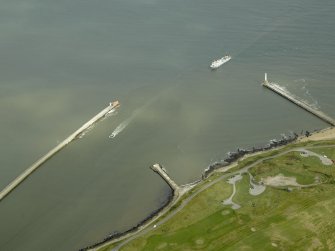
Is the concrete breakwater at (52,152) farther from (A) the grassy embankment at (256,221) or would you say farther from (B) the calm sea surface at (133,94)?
(A) the grassy embankment at (256,221)

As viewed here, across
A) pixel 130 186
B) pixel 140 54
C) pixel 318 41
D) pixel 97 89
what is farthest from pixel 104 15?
pixel 130 186

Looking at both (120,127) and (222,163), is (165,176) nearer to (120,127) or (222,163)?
(222,163)

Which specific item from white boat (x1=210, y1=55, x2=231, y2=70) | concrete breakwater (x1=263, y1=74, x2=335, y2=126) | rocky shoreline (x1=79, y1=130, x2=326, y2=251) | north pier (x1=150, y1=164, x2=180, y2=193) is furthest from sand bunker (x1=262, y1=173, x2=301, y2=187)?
white boat (x1=210, y1=55, x2=231, y2=70)

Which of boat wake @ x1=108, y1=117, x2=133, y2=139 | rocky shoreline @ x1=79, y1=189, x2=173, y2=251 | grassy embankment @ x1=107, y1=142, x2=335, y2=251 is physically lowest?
grassy embankment @ x1=107, y1=142, x2=335, y2=251

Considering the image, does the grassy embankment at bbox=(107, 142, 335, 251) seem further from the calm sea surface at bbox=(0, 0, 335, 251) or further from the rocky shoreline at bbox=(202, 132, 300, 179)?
the calm sea surface at bbox=(0, 0, 335, 251)

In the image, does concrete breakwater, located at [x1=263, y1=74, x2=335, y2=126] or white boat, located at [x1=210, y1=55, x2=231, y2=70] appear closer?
concrete breakwater, located at [x1=263, y1=74, x2=335, y2=126]

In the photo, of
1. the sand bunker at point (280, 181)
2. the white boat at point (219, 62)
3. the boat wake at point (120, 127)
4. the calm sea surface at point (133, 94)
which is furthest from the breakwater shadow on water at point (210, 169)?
the white boat at point (219, 62)
